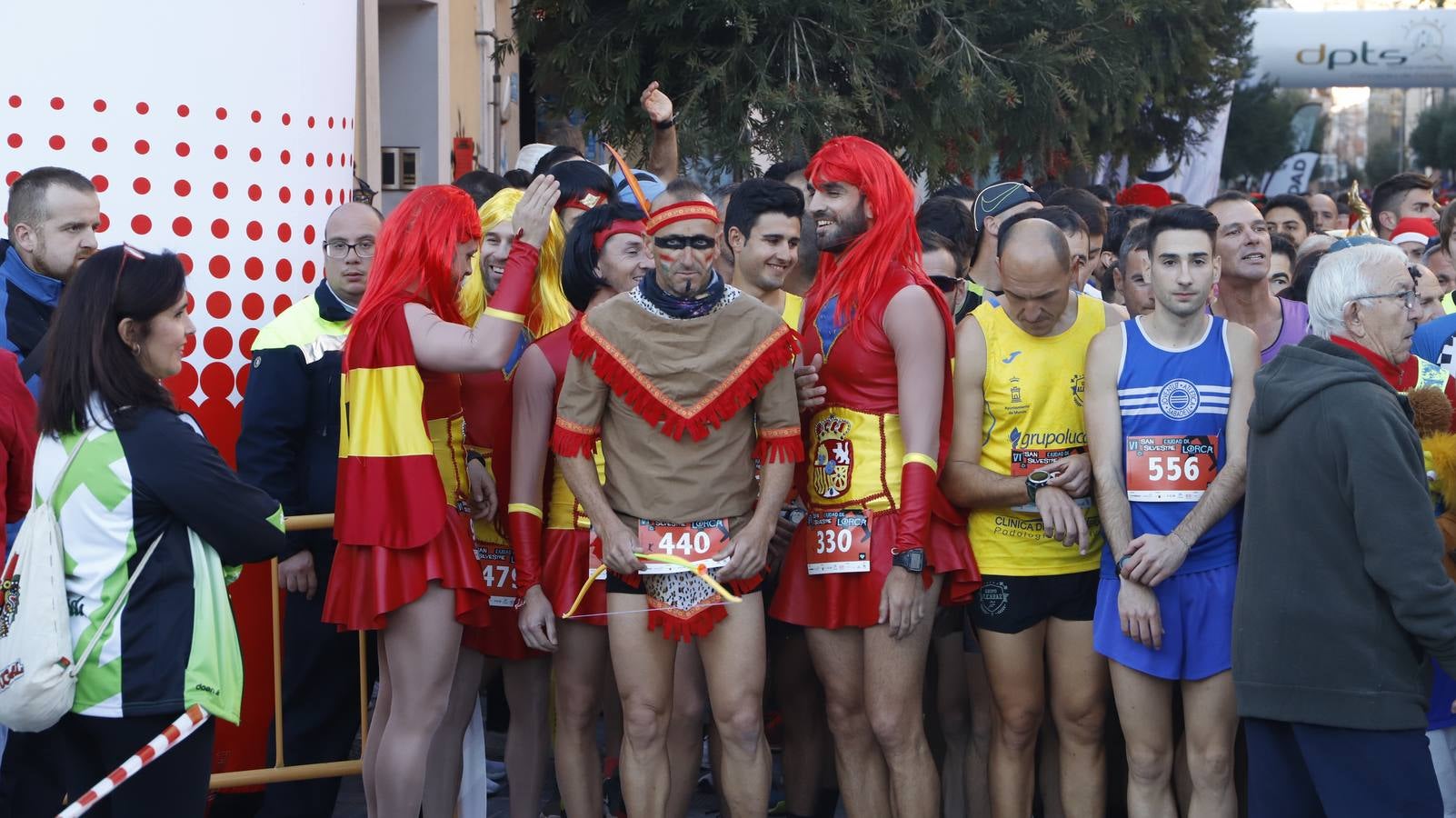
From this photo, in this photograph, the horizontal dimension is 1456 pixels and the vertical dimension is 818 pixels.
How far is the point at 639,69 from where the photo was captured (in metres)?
8.34

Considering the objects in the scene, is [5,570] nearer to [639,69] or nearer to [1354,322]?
[1354,322]

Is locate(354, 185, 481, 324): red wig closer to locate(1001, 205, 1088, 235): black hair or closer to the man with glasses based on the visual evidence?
the man with glasses

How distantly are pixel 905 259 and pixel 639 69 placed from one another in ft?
13.3

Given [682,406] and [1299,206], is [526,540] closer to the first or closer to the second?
[682,406]

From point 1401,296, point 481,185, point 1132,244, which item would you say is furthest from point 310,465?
point 1401,296

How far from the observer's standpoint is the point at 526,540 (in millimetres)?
4594

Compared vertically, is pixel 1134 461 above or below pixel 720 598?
above

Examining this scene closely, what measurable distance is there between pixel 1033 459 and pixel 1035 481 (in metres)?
0.10

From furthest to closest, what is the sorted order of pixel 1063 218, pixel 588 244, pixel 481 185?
pixel 481 185 < pixel 1063 218 < pixel 588 244

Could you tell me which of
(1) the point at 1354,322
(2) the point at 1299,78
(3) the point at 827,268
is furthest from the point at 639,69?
(2) the point at 1299,78

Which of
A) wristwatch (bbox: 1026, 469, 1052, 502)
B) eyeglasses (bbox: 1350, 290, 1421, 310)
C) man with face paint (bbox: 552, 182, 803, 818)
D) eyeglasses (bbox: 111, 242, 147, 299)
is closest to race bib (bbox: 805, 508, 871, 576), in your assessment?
man with face paint (bbox: 552, 182, 803, 818)

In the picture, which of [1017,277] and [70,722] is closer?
[70,722]

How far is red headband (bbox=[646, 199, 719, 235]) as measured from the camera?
429cm

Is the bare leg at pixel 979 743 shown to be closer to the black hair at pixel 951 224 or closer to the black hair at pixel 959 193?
the black hair at pixel 951 224
